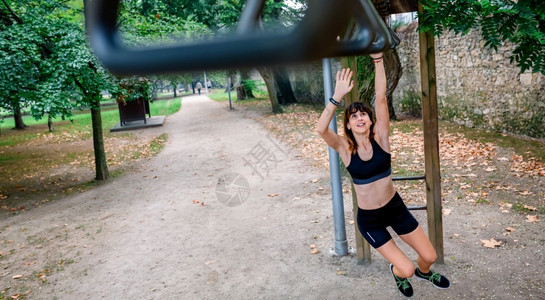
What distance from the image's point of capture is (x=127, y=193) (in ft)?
29.5

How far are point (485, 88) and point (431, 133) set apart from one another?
7956 mm

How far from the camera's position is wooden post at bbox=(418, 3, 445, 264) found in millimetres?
4031

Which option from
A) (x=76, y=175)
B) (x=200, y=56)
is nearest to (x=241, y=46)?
(x=200, y=56)

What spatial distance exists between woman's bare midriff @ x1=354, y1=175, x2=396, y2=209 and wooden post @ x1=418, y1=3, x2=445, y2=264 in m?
1.09

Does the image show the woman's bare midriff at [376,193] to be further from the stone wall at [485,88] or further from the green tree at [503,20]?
the stone wall at [485,88]

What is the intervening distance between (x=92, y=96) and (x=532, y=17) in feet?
27.1

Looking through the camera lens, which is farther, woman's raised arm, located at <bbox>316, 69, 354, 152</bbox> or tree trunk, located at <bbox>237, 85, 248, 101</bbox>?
tree trunk, located at <bbox>237, 85, 248, 101</bbox>

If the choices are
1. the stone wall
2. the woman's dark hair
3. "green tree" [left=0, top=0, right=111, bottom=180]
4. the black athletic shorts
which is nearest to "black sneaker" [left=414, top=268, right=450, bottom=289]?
the black athletic shorts

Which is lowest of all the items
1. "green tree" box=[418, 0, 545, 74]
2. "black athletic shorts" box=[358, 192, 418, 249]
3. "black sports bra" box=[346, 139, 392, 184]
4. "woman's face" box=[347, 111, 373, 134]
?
"black athletic shorts" box=[358, 192, 418, 249]

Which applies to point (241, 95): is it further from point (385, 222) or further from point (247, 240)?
point (385, 222)

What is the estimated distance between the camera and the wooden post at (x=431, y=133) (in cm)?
403

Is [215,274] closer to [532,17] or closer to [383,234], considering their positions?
[383,234]

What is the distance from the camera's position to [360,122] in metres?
3.20

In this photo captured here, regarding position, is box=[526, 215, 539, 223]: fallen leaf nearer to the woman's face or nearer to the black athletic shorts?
the black athletic shorts
